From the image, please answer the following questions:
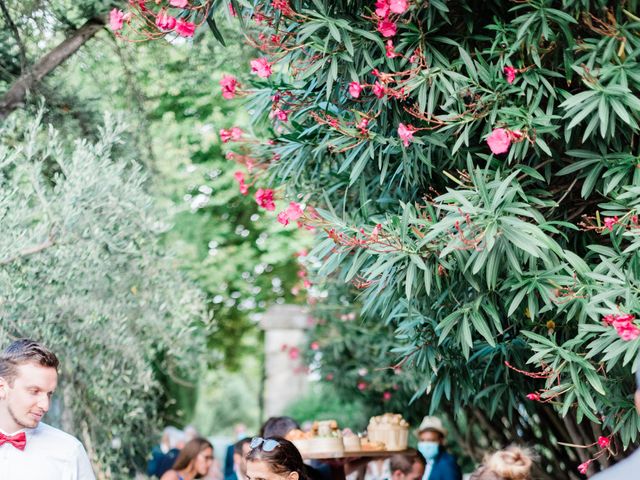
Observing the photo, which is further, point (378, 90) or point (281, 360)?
point (281, 360)

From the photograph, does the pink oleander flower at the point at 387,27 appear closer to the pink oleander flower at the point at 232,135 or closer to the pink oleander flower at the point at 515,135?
the pink oleander flower at the point at 515,135

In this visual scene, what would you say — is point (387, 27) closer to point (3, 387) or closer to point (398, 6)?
point (398, 6)

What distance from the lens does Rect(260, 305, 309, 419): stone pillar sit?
15383 millimetres

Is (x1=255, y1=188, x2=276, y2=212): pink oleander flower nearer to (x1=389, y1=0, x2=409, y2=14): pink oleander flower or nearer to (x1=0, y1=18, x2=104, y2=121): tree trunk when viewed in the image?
(x1=389, y1=0, x2=409, y2=14): pink oleander flower

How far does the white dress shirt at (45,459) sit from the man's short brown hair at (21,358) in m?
0.28

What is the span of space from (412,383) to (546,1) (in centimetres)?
650

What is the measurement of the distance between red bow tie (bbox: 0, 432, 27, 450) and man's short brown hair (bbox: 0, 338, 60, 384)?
9.6 inches

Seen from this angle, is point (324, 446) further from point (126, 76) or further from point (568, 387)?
point (126, 76)

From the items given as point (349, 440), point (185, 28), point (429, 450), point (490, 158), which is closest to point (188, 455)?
point (349, 440)

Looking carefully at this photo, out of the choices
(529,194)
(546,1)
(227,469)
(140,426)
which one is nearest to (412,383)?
(227,469)

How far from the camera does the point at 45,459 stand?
4480 mm

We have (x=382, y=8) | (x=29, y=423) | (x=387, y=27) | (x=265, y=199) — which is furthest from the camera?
(x=265, y=199)

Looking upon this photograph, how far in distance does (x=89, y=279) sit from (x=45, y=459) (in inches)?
146

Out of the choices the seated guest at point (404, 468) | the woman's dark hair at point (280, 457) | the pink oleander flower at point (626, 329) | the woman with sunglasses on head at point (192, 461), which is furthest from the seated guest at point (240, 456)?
the pink oleander flower at point (626, 329)
